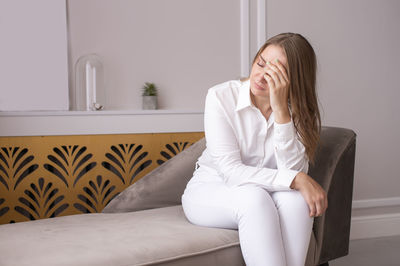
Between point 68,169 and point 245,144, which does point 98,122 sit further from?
point 245,144

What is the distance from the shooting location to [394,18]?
3.10m

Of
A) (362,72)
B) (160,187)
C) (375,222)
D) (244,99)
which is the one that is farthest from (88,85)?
(375,222)

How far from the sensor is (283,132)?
64.7 inches

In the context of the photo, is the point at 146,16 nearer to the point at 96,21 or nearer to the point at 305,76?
the point at 96,21

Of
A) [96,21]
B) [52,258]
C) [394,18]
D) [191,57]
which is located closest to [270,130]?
[52,258]

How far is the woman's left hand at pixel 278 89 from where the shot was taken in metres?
1.63

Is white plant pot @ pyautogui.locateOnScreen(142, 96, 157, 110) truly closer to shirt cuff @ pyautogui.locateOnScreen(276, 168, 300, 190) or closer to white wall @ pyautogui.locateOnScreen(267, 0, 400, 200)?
white wall @ pyautogui.locateOnScreen(267, 0, 400, 200)

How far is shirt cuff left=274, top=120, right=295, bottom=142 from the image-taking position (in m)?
1.64

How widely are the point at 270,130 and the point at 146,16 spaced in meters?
1.20

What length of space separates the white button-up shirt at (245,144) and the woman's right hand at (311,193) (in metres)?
0.03

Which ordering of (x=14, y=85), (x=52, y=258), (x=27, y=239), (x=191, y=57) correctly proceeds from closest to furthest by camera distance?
(x=52, y=258)
(x=27, y=239)
(x=14, y=85)
(x=191, y=57)

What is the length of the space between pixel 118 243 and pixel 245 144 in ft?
1.96

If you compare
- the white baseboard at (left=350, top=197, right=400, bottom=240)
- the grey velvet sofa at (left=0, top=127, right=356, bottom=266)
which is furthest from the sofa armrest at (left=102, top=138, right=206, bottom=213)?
the white baseboard at (left=350, top=197, right=400, bottom=240)

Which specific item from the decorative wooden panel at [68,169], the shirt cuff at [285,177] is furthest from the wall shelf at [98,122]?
the shirt cuff at [285,177]
